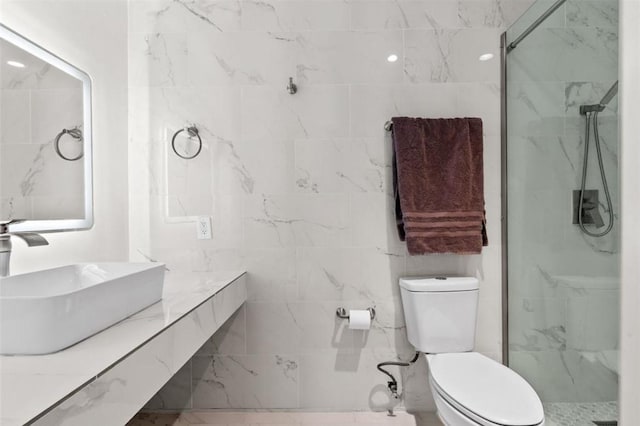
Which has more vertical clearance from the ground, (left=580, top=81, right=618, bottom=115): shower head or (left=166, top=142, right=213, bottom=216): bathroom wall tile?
(left=580, top=81, right=618, bottom=115): shower head

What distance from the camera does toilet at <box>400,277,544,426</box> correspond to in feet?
4.10

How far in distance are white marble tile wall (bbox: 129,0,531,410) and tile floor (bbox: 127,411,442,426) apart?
47 millimetres

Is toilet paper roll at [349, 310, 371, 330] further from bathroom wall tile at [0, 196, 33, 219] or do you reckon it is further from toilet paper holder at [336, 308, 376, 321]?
bathroom wall tile at [0, 196, 33, 219]

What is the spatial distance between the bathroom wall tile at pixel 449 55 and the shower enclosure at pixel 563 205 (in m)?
0.09

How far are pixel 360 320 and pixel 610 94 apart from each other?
4.25 ft

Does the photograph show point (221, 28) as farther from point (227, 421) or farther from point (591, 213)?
point (227, 421)

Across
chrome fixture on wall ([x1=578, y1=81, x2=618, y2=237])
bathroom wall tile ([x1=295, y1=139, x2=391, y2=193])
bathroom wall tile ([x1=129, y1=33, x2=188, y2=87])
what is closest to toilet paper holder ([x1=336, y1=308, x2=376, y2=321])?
bathroom wall tile ([x1=295, y1=139, x2=391, y2=193])

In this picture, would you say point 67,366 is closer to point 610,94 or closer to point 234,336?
point 234,336

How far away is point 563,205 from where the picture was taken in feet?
4.82

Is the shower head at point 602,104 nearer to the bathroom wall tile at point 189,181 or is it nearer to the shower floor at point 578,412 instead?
the shower floor at point 578,412

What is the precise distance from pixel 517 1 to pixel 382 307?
1.67 metres

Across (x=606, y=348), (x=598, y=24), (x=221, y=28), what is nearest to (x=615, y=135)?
(x=598, y=24)

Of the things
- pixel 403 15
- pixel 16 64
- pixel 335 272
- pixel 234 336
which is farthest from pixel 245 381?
pixel 403 15

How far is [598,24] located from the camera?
1261mm
